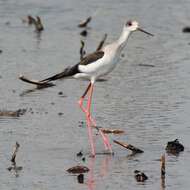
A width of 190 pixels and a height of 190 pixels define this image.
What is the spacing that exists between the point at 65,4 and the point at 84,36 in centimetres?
382

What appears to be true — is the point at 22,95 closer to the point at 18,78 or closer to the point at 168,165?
the point at 18,78

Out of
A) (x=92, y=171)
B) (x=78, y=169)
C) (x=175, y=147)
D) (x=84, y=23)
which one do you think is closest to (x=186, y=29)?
(x=84, y=23)

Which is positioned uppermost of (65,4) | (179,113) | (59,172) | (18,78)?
(65,4)

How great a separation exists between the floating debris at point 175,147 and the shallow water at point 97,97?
3.9 inches

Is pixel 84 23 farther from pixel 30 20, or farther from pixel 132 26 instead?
pixel 132 26

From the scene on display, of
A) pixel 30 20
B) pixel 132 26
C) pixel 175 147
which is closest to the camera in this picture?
pixel 175 147

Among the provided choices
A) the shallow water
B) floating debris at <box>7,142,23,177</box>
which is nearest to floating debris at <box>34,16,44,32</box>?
the shallow water

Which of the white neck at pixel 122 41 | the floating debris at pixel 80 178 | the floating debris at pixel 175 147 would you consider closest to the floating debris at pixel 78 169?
the floating debris at pixel 80 178

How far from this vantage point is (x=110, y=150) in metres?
10.4

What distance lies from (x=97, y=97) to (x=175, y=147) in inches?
131

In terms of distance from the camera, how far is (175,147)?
33.1 ft

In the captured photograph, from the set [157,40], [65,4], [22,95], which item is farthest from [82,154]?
[65,4]

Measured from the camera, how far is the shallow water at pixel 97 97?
31.0 ft

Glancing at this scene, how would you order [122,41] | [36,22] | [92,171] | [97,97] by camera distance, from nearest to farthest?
[92,171] < [122,41] < [97,97] < [36,22]
